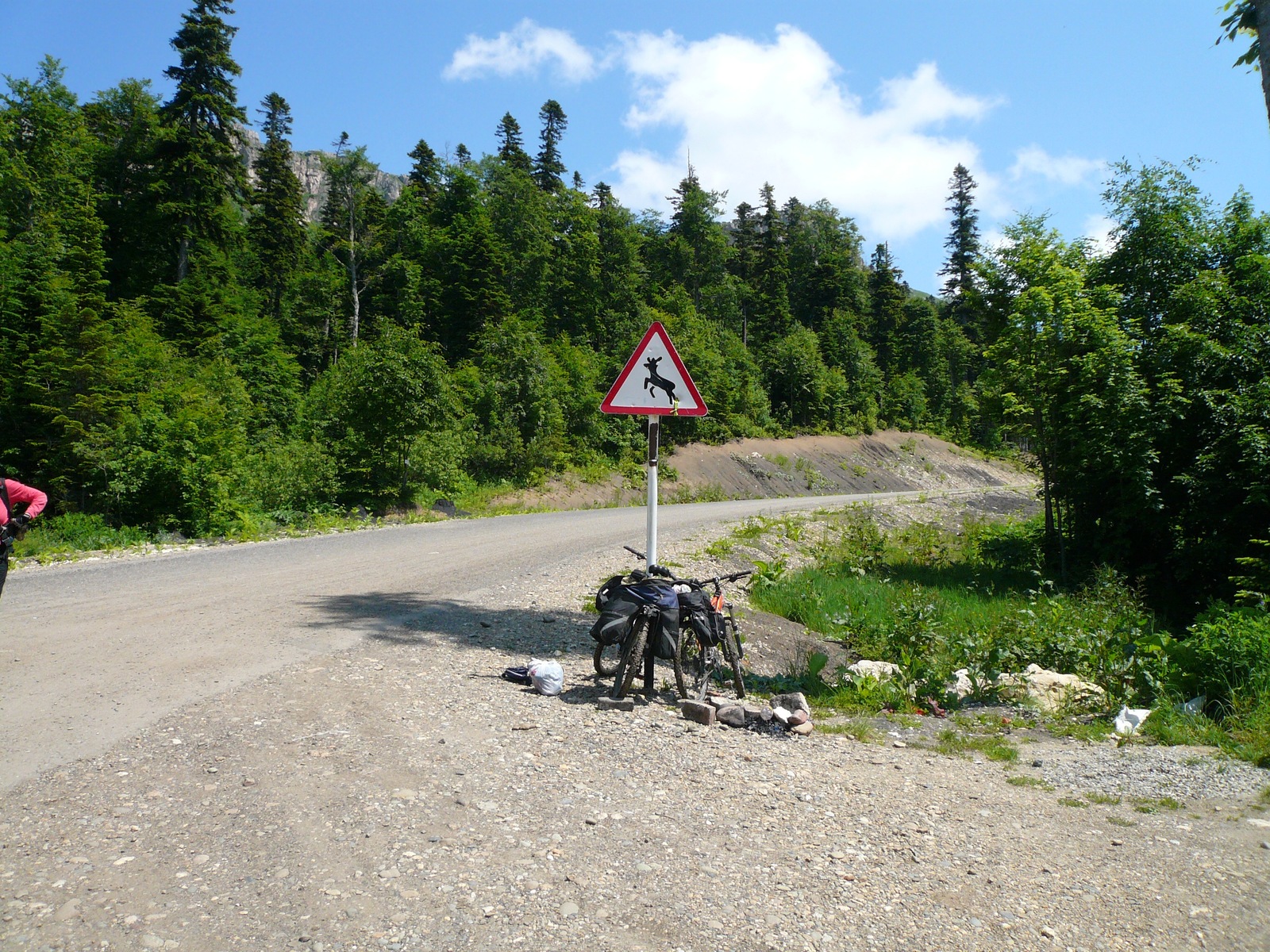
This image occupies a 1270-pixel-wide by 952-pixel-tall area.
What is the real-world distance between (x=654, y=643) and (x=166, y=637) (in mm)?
4461

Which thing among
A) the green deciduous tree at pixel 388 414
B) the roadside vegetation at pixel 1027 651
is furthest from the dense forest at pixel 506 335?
the roadside vegetation at pixel 1027 651

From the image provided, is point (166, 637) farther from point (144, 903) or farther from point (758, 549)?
point (758, 549)

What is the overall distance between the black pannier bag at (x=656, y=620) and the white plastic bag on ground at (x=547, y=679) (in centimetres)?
46

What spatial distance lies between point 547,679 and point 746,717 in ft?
5.05

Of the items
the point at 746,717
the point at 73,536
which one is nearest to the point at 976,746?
the point at 746,717

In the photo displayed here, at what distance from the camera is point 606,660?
7.05 m

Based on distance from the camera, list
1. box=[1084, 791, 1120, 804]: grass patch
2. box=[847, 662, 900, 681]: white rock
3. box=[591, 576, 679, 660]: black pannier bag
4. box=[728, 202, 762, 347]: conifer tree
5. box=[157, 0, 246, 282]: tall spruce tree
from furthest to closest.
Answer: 1. box=[728, 202, 762, 347]: conifer tree
2. box=[157, 0, 246, 282]: tall spruce tree
3. box=[847, 662, 900, 681]: white rock
4. box=[591, 576, 679, 660]: black pannier bag
5. box=[1084, 791, 1120, 804]: grass patch

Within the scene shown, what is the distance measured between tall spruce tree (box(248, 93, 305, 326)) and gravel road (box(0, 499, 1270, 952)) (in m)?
48.3

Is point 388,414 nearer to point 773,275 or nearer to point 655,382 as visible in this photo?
point 655,382

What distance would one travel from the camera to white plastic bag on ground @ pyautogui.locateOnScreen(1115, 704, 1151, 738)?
603 centimetres

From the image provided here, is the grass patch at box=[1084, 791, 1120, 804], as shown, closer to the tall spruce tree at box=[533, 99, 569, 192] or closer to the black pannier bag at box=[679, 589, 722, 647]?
the black pannier bag at box=[679, 589, 722, 647]

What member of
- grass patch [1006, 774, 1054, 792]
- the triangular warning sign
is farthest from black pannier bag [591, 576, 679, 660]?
grass patch [1006, 774, 1054, 792]

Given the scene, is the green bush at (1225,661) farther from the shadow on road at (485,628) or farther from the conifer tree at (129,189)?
the conifer tree at (129,189)

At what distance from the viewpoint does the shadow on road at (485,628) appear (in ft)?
21.8
